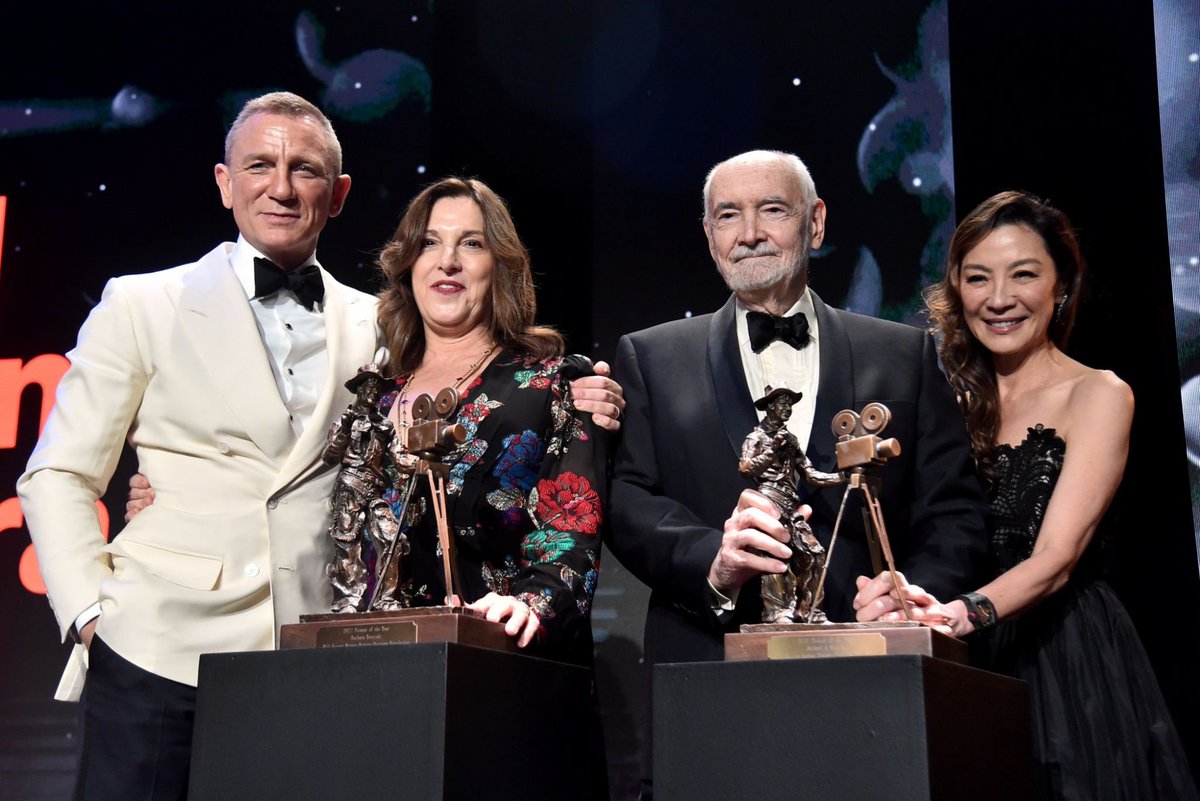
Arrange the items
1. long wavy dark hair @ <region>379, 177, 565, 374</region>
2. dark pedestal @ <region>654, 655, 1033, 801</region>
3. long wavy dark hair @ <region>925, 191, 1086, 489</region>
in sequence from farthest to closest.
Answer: long wavy dark hair @ <region>925, 191, 1086, 489</region>
long wavy dark hair @ <region>379, 177, 565, 374</region>
dark pedestal @ <region>654, 655, 1033, 801</region>

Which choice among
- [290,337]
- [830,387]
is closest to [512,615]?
[830,387]

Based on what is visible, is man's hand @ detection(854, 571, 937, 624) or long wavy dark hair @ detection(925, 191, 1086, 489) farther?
long wavy dark hair @ detection(925, 191, 1086, 489)

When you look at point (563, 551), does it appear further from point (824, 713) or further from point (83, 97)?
point (83, 97)

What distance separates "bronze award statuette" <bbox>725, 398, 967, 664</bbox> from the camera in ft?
5.79

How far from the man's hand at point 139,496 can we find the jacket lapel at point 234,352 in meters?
0.27

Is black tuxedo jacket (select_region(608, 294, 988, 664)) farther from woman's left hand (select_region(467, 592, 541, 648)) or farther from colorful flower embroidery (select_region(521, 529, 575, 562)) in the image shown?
woman's left hand (select_region(467, 592, 541, 648))

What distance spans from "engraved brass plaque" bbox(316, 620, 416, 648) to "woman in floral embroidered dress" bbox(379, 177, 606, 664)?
0.19m

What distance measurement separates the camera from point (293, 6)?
14.3ft

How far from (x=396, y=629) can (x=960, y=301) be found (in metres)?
1.79

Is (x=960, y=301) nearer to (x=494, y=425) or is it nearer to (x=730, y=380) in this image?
(x=730, y=380)

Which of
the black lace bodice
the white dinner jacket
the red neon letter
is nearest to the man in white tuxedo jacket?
the white dinner jacket

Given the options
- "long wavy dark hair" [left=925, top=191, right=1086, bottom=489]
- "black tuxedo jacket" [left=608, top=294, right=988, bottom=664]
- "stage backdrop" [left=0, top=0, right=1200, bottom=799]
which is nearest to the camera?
"black tuxedo jacket" [left=608, top=294, right=988, bottom=664]

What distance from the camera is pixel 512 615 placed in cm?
208

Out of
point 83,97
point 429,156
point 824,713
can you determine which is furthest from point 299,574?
point 83,97
